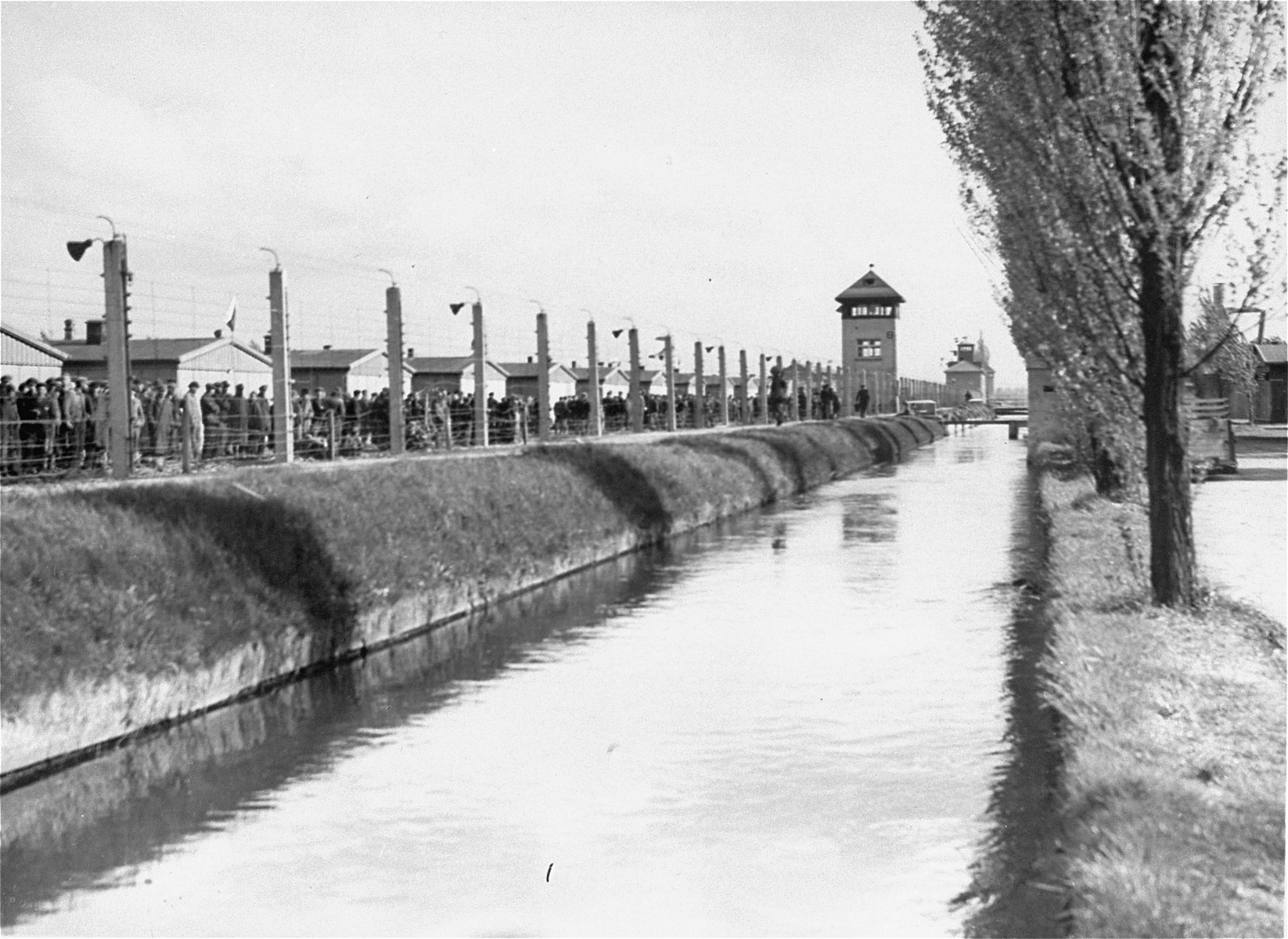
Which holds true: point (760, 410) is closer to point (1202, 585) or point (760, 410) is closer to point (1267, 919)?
point (1202, 585)

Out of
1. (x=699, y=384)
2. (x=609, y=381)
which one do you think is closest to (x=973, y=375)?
(x=609, y=381)

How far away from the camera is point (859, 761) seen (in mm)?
10094

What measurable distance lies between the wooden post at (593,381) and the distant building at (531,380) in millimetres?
46330

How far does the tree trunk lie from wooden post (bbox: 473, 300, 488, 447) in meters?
11.9

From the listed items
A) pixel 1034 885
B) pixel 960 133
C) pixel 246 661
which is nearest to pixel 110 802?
pixel 246 661

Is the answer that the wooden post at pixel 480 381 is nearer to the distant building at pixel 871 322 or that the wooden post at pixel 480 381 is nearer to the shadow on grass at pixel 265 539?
the shadow on grass at pixel 265 539

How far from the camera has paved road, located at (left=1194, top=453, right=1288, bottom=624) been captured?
15031 millimetres

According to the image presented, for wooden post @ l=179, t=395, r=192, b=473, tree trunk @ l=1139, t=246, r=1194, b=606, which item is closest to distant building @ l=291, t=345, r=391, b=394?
wooden post @ l=179, t=395, r=192, b=473

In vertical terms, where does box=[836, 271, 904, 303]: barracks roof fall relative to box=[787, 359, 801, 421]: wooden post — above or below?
above

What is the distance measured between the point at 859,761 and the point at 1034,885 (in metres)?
3.12

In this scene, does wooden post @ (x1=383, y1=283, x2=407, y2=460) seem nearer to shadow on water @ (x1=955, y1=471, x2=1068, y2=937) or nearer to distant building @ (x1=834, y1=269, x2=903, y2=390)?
shadow on water @ (x1=955, y1=471, x2=1068, y2=937)

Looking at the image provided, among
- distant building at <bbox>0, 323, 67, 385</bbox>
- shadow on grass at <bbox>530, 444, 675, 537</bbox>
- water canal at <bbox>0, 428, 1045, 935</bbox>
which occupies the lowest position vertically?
water canal at <bbox>0, 428, 1045, 935</bbox>

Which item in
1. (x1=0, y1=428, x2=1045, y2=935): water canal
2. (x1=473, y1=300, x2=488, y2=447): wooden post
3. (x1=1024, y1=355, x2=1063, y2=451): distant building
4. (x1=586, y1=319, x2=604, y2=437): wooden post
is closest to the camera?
(x1=0, y1=428, x2=1045, y2=935): water canal

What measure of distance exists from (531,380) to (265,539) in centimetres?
7106
